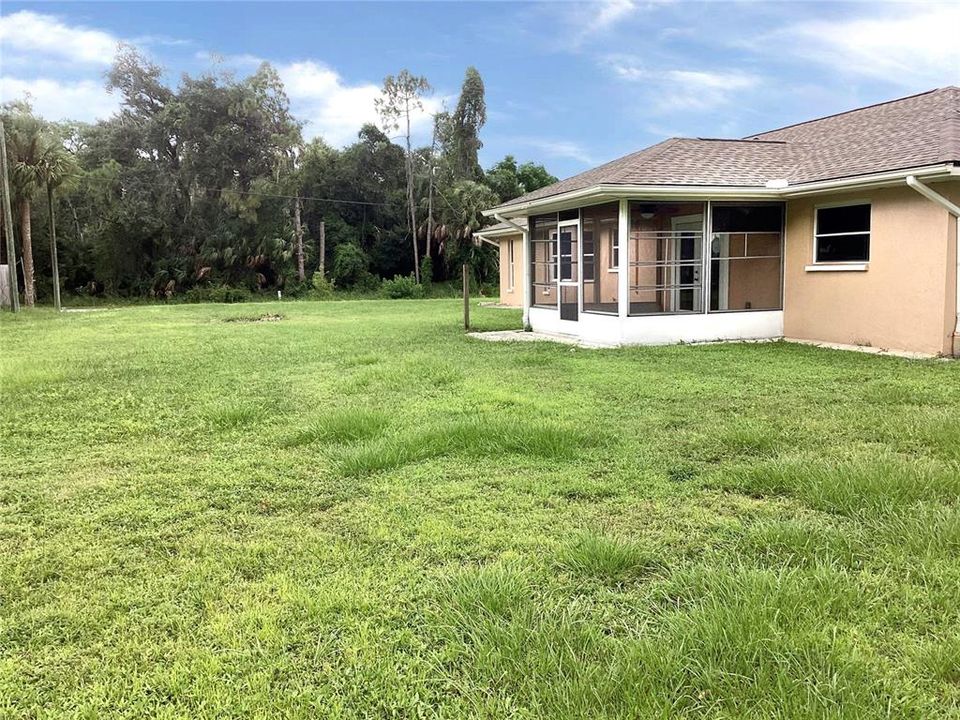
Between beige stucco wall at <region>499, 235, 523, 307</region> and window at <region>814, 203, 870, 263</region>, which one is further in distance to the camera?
beige stucco wall at <region>499, 235, 523, 307</region>

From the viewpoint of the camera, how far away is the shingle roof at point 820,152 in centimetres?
970

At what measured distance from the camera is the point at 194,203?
3328cm

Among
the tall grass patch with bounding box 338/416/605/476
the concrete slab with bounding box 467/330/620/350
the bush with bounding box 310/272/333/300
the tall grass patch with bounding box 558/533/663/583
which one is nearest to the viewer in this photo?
the tall grass patch with bounding box 558/533/663/583

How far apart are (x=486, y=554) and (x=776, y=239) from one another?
10.3 meters

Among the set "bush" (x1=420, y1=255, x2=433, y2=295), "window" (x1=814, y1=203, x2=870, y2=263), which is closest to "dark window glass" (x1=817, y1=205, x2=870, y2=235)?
"window" (x1=814, y1=203, x2=870, y2=263)

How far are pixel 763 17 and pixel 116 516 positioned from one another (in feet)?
56.7

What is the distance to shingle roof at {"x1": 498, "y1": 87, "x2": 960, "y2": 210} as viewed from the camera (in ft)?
31.8

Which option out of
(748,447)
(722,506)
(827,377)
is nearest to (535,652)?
(722,506)

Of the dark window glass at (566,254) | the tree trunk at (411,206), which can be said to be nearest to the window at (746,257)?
the dark window glass at (566,254)

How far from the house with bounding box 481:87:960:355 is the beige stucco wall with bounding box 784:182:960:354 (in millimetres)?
17

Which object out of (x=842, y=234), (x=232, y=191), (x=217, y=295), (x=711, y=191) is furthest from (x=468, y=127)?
(x=842, y=234)

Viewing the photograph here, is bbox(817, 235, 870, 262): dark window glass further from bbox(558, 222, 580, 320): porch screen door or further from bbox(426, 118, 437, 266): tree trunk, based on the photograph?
bbox(426, 118, 437, 266): tree trunk

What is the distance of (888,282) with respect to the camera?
973 cm

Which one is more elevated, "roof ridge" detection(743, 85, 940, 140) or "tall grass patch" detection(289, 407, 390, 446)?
"roof ridge" detection(743, 85, 940, 140)
